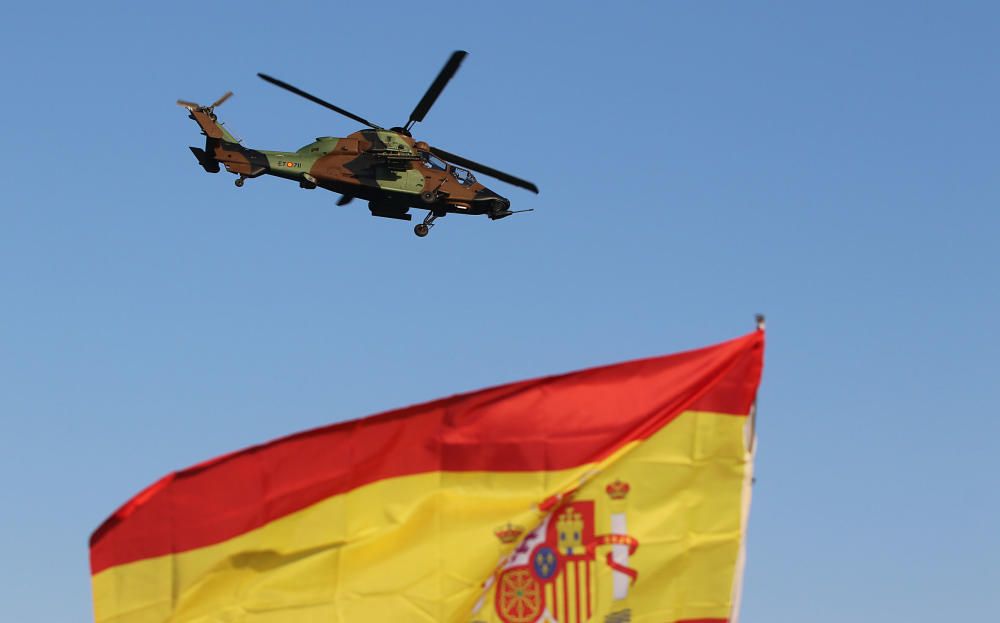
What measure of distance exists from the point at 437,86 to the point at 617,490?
33660 millimetres

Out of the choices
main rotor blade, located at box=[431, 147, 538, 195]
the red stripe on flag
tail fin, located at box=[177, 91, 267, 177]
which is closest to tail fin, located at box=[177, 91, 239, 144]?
tail fin, located at box=[177, 91, 267, 177]

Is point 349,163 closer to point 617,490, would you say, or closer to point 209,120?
point 209,120

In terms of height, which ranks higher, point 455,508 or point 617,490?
point 617,490

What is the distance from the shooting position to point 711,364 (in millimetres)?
10453

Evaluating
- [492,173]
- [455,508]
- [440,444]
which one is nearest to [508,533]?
[455,508]

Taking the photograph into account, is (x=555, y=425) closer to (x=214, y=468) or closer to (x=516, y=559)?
(x=516, y=559)

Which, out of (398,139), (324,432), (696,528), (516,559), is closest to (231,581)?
(324,432)

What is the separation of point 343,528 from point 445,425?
938 millimetres

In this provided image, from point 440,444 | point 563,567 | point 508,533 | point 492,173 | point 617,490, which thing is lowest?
point 563,567

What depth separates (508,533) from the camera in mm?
10375

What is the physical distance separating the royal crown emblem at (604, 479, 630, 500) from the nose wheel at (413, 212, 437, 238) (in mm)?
37191

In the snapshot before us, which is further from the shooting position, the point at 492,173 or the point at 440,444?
the point at 492,173

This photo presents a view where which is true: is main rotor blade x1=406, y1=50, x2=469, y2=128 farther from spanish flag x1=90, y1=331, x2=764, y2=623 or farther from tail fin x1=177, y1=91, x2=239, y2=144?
spanish flag x1=90, y1=331, x2=764, y2=623

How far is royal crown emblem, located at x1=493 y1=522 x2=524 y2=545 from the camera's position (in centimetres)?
1035
